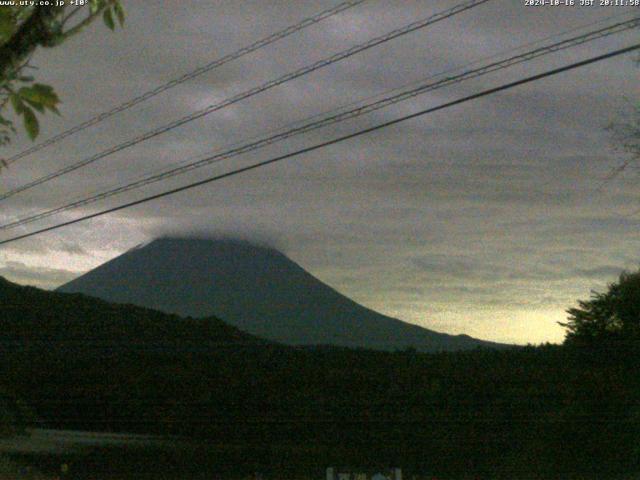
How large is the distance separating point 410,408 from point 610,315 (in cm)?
532

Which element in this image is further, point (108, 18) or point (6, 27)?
point (108, 18)

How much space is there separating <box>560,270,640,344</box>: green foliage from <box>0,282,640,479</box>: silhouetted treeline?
5.33ft

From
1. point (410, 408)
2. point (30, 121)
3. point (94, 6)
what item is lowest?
point (410, 408)

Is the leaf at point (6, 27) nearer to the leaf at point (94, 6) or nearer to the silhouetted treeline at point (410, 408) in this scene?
the leaf at point (94, 6)

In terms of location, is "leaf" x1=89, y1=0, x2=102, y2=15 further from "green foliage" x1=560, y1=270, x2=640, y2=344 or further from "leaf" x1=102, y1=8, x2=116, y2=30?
"green foliage" x1=560, y1=270, x2=640, y2=344

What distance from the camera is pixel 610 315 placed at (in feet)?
55.1

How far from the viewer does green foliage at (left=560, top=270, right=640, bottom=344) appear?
16.5 metres

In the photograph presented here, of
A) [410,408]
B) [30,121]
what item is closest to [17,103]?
[30,121]

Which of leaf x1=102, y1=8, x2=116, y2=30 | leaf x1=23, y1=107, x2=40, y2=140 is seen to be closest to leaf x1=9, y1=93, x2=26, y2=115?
leaf x1=23, y1=107, x2=40, y2=140

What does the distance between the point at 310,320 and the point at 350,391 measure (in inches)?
828

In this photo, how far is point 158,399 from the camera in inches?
637

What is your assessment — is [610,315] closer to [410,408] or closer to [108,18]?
[410,408]

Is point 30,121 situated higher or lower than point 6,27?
lower

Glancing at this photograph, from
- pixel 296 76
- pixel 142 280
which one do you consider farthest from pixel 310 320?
pixel 296 76
